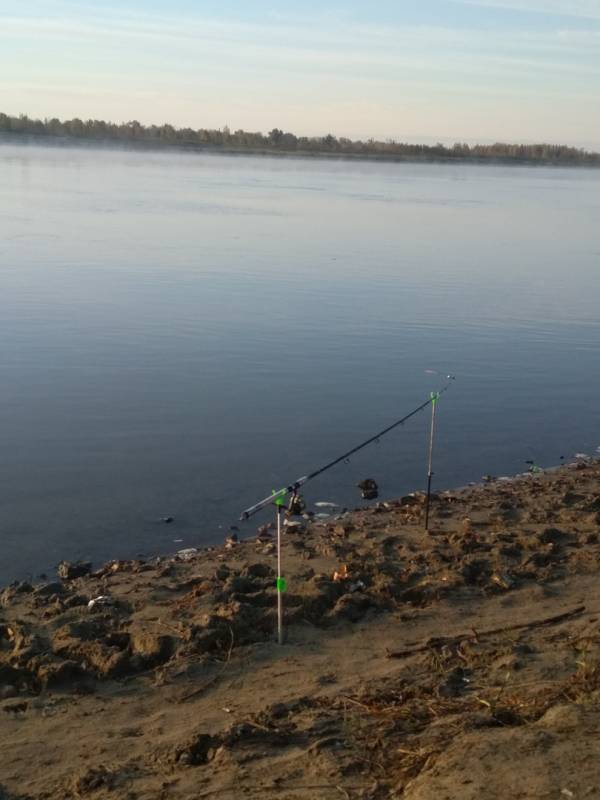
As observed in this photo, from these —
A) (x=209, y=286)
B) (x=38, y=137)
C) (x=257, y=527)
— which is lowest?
(x=257, y=527)

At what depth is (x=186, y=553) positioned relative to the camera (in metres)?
8.22

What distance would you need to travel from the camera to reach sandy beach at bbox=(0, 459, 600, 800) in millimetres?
4215

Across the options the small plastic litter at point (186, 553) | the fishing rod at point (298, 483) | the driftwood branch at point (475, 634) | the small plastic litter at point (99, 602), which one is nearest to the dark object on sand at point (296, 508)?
the fishing rod at point (298, 483)

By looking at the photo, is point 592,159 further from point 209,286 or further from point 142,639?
point 142,639

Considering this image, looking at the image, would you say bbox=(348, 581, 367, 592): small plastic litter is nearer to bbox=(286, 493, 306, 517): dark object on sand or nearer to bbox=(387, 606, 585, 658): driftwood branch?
bbox=(387, 606, 585, 658): driftwood branch

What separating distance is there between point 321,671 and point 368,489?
4494 mm

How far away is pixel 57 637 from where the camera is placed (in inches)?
236

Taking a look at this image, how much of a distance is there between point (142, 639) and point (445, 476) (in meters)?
5.38

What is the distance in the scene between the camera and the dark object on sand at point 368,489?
9836mm

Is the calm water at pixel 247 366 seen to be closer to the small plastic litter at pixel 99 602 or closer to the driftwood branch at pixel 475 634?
the small plastic litter at pixel 99 602

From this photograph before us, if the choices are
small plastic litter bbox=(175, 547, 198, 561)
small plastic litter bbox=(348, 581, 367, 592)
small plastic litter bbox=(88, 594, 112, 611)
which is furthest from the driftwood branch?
small plastic litter bbox=(175, 547, 198, 561)

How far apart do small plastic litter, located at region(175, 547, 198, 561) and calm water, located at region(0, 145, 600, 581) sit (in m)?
0.17

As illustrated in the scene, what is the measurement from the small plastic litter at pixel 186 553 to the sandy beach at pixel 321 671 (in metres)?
0.04

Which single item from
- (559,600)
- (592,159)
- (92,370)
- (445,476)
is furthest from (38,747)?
(592,159)
